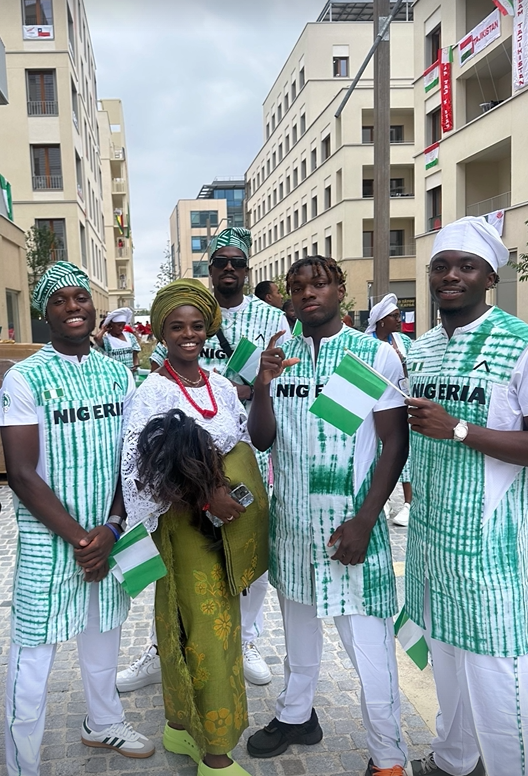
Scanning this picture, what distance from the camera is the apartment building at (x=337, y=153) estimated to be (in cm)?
3197

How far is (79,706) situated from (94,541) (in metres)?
1.35

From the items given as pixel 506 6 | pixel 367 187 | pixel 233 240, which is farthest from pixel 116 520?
pixel 367 187

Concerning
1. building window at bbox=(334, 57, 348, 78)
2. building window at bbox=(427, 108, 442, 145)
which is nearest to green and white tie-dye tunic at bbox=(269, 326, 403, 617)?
building window at bbox=(427, 108, 442, 145)

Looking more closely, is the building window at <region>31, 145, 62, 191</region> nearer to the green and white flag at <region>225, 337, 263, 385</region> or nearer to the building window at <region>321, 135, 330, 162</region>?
the building window at <region>321, 135, 330, 162</region>

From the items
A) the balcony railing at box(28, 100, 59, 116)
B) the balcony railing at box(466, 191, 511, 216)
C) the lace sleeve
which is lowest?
the lace sleeve

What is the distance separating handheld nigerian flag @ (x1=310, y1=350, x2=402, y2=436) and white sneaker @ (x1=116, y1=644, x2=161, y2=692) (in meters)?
2.02

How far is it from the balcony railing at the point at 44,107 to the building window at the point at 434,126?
53.7 ft

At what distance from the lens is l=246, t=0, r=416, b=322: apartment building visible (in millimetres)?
31969

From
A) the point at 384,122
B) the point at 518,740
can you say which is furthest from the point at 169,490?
the point at 384,122

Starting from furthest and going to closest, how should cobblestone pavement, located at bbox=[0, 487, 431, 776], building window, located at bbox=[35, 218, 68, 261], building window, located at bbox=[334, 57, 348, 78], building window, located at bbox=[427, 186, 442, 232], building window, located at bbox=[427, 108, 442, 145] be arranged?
building window, located at bbox=[334, 57, 348, 78] < building window, located at bbox=[35, 218, 68, 261] < building window, located at bbox=[427, 186, 442, 232] < building window, located at bbox=[427, 108, 442, 145] < cobblestone pavement, located at bbox=[0, 487, 431, 776]

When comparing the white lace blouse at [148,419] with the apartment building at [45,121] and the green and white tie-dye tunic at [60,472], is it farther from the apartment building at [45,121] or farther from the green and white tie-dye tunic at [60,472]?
the apartment building at [45,121]

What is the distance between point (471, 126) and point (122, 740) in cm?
2162

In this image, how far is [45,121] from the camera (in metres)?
27.7

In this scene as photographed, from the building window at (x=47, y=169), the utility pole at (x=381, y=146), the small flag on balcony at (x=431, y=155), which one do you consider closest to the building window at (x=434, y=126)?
the small flag on balcony at (x=431, y=155)
